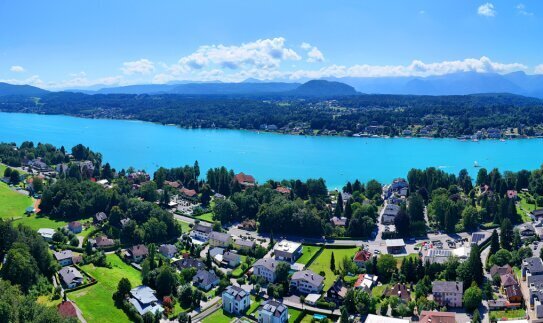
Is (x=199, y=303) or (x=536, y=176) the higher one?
(x=536, y=176)

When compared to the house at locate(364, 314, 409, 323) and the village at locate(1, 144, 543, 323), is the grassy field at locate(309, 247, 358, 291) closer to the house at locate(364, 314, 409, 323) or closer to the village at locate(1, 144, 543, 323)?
the village at locate(1, 144, 543, 323)

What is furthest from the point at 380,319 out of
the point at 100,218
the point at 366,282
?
the point at 100,218

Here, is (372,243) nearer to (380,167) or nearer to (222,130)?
(380,167)

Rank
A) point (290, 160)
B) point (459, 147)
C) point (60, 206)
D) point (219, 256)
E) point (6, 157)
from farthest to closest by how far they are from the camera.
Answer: point (459, 147) → point (290, 160) → point (6, 157) → point (60, 206) → point (219, 256)

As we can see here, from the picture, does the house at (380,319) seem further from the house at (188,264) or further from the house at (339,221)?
the house at (339,221)

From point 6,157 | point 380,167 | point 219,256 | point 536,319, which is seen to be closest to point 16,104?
point 6,157

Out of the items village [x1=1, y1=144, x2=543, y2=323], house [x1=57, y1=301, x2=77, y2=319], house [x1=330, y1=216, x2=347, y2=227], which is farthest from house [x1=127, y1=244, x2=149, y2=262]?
house [x1=330, y1=216, x2=347, y2=227]

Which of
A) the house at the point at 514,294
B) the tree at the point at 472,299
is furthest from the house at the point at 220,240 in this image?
the house at the point at 514,294
